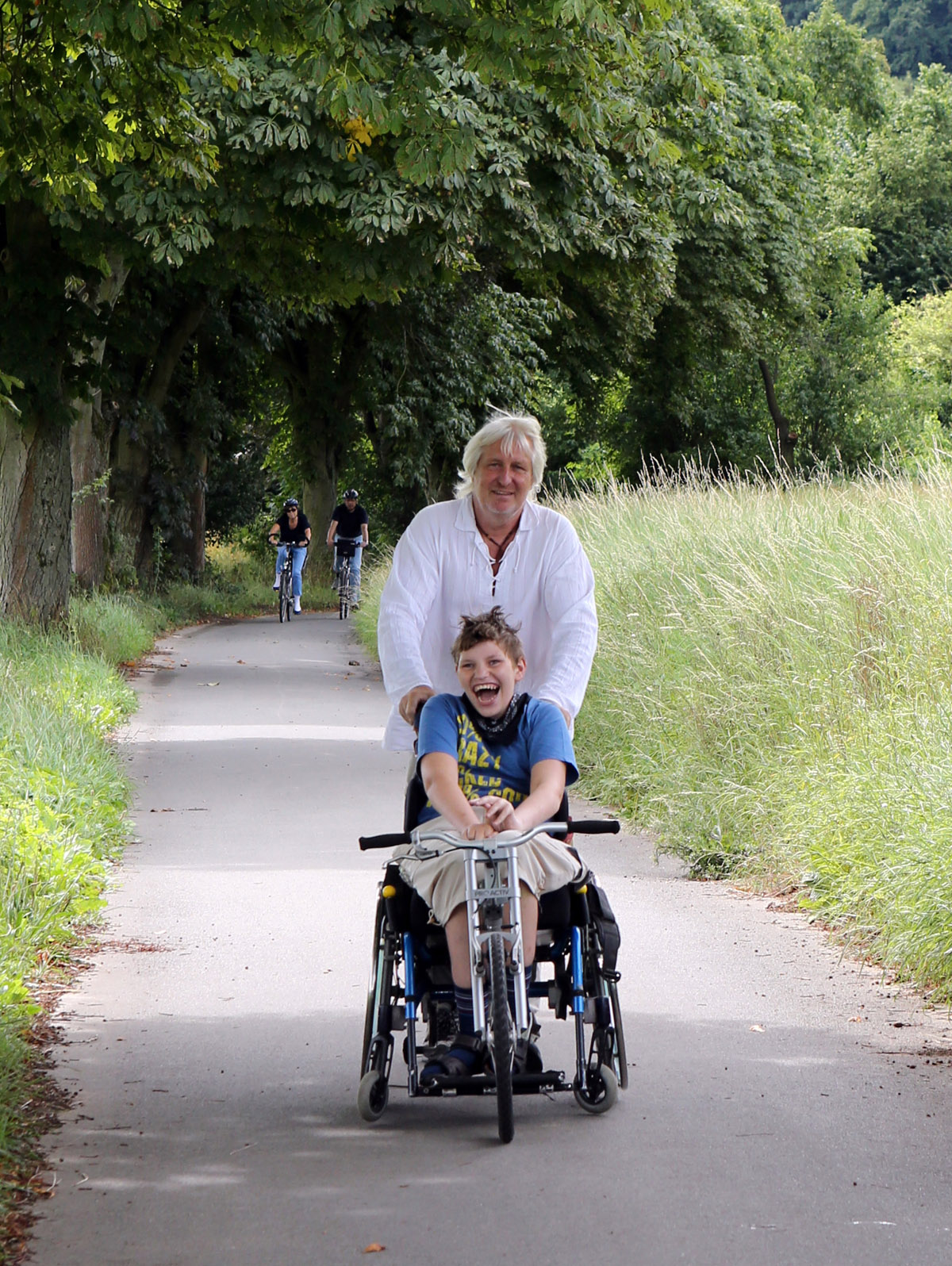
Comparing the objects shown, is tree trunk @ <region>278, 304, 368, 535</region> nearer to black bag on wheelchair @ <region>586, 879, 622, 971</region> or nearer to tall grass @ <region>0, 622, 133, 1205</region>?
tall grass @ <region>0, 622, 133, 1205</region>

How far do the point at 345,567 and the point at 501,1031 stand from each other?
24676 mm

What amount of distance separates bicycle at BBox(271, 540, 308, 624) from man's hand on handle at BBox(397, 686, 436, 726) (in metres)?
22.4

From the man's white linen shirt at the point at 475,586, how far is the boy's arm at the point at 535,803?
21.1 inches

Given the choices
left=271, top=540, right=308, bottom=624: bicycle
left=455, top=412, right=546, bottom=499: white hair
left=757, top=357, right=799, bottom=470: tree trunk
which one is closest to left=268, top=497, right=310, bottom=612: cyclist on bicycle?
left=271, top=540, right=308, bottom=624: bicycle

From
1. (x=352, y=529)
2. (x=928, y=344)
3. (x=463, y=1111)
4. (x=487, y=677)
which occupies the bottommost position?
(x=463, y=1111)

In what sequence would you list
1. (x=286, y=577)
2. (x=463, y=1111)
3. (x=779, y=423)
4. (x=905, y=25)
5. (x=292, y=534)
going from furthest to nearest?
(x=905, y=25), (x=779, y=423), (x=286, y=577), (x=292, y=534), (x=463, y=1111)

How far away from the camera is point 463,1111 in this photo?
5324 millimetres

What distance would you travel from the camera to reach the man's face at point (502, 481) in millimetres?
5539

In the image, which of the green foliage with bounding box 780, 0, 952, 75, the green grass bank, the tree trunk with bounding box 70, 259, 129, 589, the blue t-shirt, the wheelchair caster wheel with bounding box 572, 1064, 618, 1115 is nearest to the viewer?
the blue t-shirt

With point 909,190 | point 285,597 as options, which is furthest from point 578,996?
point 909,190

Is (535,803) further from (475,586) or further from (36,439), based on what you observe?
(36,439)

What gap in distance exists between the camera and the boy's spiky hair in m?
5.11

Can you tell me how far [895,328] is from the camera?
2234 inches

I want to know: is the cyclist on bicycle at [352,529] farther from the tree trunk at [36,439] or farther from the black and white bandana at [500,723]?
the black and white bandana at [500,723]
